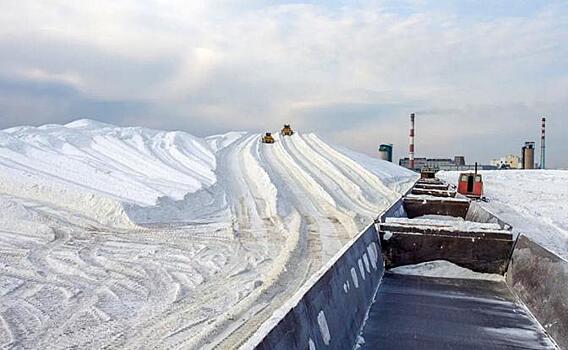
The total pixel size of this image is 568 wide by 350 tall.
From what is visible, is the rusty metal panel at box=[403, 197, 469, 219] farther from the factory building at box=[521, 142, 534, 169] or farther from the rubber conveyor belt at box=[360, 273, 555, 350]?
the factory building at box=[521, 142, 534, 169]

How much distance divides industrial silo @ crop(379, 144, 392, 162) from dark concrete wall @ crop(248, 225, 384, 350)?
36.6m

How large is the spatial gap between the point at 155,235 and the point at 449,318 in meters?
6.56

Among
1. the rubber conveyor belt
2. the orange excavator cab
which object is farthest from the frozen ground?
the orange excavator cab

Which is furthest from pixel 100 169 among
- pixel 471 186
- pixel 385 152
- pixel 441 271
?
pixel 385 152

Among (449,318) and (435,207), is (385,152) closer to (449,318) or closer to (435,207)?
(435,207)

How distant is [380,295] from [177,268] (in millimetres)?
3511

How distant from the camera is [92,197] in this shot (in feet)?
36.3

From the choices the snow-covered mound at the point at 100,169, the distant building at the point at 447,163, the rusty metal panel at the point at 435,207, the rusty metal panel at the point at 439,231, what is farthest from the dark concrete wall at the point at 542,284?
the distant building at the point at 447,163

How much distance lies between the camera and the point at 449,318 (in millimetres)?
3355

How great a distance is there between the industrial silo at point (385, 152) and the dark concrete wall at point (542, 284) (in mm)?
36286

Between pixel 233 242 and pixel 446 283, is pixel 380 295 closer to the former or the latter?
pixel 446 283

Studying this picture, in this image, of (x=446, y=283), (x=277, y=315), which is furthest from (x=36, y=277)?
(x=277, y=315)

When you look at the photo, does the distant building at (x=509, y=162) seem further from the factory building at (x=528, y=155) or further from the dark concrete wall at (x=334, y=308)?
the dark concrete wall at (x=334, y=308)

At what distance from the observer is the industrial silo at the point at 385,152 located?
40094mm
